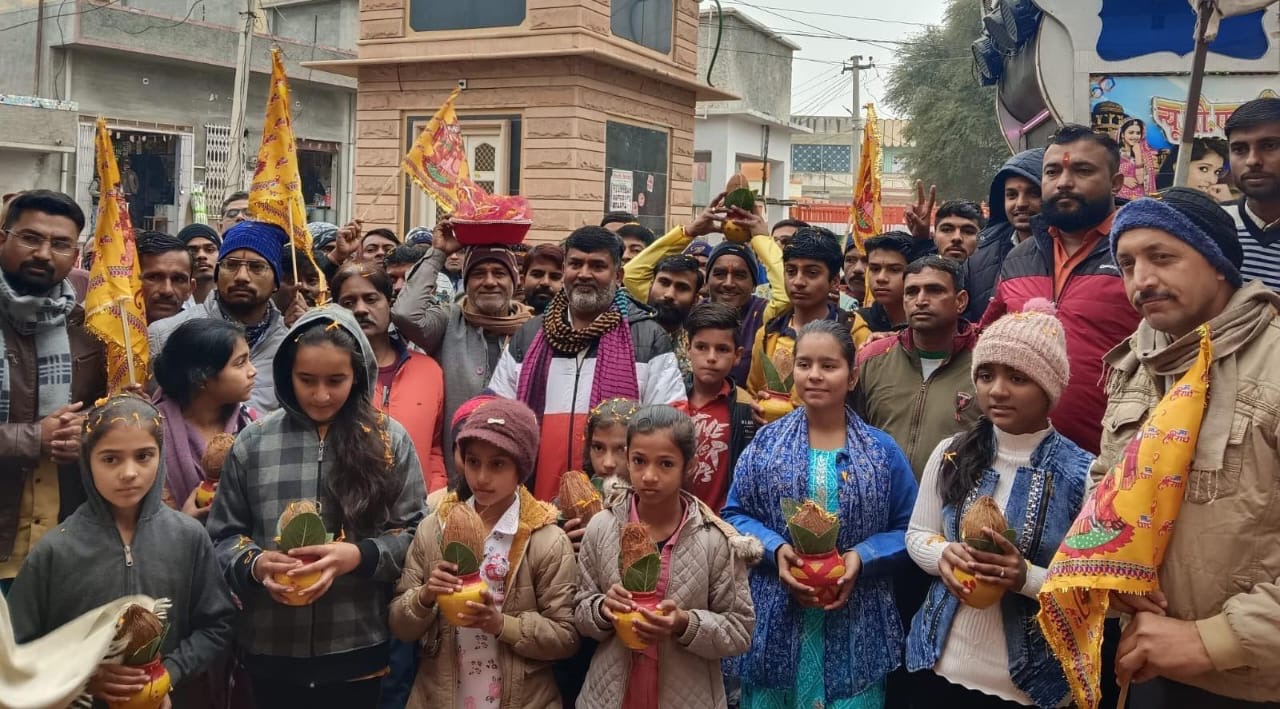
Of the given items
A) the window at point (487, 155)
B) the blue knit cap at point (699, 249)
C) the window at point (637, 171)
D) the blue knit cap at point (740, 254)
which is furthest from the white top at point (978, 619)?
the window at point (637, 171)

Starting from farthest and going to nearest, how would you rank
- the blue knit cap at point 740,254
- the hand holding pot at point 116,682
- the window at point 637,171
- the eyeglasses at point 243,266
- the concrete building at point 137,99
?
the concrete building at point 137,99 → the window at point 637,171 → the blue knit cap at point 740,254 → the eyeglasses at point 243,266 → the hand holding pot at point 116,682

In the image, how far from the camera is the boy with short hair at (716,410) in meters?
4.20

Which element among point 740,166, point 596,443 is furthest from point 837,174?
point 596,443

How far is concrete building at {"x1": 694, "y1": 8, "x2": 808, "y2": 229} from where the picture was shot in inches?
1096

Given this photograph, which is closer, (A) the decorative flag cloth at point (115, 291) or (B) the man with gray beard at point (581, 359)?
(A) the decorative flag cloth at point (115, 291)

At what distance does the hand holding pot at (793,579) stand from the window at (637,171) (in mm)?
10257

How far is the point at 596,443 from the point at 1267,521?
7.45 ft

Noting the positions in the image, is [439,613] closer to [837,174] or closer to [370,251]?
[370,251]

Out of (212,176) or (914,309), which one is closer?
(914,309)

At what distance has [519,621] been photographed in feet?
10.3

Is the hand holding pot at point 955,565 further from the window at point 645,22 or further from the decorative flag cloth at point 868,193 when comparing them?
the window at point 645,22

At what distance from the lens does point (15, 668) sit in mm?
2498

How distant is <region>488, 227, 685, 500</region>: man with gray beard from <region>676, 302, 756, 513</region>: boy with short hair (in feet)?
0.43

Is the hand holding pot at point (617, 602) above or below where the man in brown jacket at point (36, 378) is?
below
